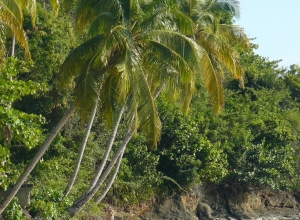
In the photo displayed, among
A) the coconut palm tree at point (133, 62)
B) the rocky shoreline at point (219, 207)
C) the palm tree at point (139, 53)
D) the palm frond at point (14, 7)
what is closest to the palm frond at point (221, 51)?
the coconut palm tree at point (133, 62)

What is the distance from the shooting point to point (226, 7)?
1955 centimetres

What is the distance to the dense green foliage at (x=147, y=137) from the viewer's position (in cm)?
1580

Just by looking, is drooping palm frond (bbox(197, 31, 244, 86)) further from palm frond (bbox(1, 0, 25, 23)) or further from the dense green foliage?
palm frond (bbox(1, 0, 25, 23))

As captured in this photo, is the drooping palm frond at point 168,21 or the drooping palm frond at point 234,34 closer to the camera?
the drooping palm frond at point 168,21

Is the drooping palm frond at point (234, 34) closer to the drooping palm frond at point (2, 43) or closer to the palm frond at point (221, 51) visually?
the palm frond at point (221, 51)

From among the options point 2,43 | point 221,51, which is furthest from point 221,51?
point 2,43

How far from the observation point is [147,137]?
14.7 metres

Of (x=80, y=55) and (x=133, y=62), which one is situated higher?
(x=80, y=55)

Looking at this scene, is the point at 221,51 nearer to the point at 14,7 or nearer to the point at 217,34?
the point at 217,34

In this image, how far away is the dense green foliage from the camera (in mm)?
15805

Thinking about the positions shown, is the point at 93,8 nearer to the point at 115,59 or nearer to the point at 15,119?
the point at 115,59

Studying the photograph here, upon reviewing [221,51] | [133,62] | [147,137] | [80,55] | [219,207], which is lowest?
[147,137]

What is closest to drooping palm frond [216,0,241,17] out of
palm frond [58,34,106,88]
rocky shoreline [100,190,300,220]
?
palm frond [58,34,106,88]

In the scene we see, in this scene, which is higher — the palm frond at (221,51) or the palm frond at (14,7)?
the palm frond at (221,51)
